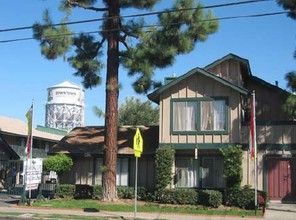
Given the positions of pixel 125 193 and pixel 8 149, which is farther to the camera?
pixel 8 149

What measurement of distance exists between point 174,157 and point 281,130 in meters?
5.79

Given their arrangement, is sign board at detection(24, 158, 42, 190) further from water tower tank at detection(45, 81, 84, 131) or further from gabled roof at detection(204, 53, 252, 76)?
water tower tank at detection(45, 81, 84, 131)

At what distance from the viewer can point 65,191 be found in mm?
27328

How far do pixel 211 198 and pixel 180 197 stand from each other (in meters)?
1.81

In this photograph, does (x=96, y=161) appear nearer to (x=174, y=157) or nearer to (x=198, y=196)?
(x=174, y=157)

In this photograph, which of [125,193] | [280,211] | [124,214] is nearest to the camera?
[124,214]

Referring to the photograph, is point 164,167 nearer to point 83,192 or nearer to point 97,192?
point 97,192

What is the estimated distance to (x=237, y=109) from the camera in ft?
83.4

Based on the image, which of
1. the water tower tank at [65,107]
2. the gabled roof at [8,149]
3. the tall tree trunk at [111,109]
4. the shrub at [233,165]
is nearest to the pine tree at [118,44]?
the tall tree trunk at [111,109]

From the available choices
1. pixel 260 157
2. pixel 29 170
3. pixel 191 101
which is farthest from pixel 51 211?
pixel 260 157

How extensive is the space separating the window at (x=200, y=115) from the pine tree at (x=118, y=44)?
2.12 m

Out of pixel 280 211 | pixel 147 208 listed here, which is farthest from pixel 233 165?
pixel 147 208

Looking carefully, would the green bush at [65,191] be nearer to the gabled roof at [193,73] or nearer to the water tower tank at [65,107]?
the gabled roof at [193,73]

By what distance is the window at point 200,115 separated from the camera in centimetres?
2566
